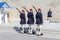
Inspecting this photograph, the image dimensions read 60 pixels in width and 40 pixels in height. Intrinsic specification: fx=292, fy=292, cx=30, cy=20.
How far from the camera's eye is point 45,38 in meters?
18.5

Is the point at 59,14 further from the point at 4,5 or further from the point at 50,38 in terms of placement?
the point at 50,38

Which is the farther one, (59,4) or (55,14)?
(59,4)

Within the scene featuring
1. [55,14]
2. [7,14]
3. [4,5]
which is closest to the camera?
[4,5]

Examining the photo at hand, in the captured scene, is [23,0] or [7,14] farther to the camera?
[23,0]

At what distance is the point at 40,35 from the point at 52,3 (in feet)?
131

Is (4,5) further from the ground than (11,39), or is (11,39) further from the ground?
(4,5)

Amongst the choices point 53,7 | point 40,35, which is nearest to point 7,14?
point 40,35

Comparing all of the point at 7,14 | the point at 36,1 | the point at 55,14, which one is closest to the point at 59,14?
the point at 55,14

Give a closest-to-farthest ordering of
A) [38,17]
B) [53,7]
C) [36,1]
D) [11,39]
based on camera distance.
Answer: [11,39] < [38,17] < [53,7] < [36,1]

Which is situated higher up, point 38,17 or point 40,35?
point 38,17

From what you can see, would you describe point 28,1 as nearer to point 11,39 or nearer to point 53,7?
point 53,7

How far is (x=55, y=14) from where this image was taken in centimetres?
5000

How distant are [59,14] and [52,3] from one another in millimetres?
9300

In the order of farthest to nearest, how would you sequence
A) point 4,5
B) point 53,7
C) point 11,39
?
point 53,7
point 4,5
point 11,39
